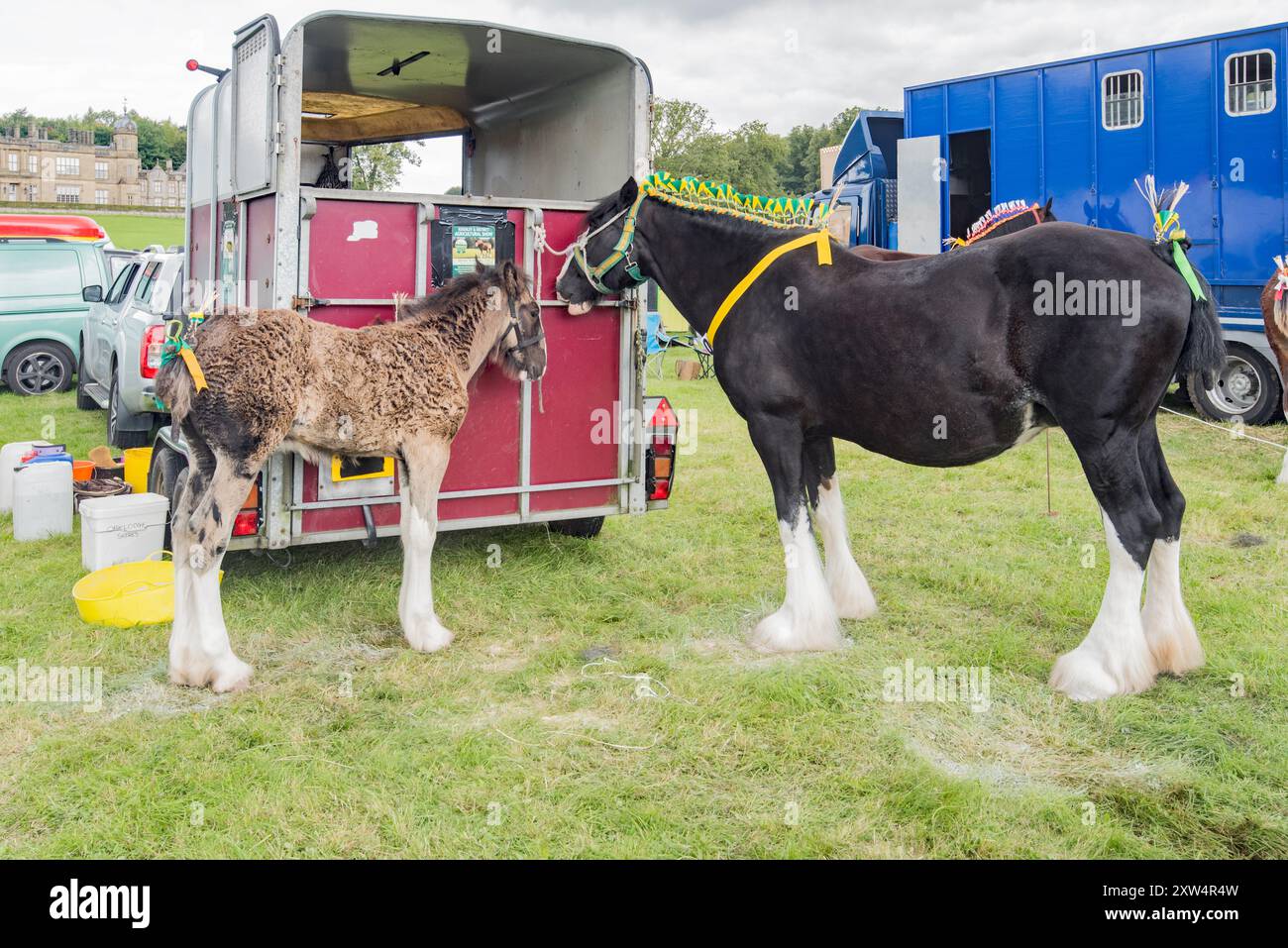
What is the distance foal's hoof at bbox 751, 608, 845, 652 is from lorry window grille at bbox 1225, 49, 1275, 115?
28.9 feet

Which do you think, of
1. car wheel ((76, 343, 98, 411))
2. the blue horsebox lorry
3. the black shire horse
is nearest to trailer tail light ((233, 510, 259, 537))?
the black shire horse

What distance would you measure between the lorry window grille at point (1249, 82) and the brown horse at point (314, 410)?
8999 mm

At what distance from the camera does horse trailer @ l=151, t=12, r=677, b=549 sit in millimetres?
5336

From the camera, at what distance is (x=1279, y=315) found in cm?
900

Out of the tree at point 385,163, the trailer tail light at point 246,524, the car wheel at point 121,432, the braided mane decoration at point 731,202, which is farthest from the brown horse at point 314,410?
the tree at point 385,163

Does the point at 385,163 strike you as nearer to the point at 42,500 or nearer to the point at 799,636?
the point at 42,500

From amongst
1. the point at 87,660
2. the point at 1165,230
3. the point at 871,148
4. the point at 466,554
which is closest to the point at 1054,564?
the point at 1165,230

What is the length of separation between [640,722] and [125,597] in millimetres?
2886

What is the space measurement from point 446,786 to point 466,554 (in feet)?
10.4

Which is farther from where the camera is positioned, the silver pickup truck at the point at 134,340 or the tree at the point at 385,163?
the tree at the point at 385,163

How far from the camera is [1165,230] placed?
185 inches

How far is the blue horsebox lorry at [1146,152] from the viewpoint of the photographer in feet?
35.2

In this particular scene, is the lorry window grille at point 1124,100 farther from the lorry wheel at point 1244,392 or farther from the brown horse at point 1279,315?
the brown horse at point 1279,315

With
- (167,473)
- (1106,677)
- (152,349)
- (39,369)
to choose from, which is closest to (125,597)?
(167,473)
